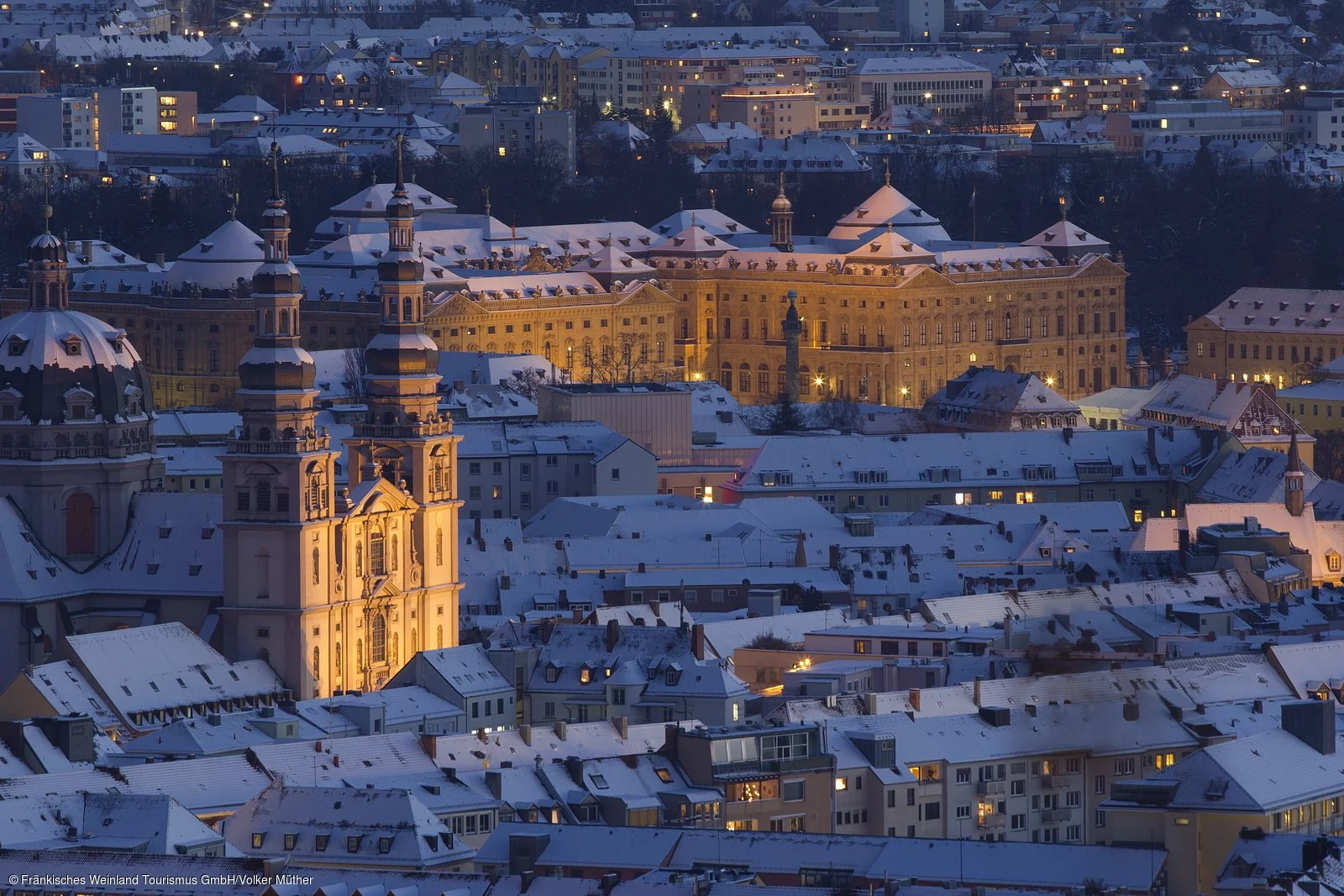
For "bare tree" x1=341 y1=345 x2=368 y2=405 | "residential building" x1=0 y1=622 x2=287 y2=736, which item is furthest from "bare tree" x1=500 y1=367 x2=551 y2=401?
"residential building" x1=0 y1=622 x2=287 y2=736

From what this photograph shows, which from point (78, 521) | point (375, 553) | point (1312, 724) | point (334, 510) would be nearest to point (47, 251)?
point (78, 521)

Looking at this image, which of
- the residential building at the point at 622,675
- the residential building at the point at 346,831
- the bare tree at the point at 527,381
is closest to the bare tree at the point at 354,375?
the bare tree at the point at 527,381

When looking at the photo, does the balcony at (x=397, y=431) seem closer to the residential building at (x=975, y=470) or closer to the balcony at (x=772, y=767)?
the balcony at (x=772, y=767)

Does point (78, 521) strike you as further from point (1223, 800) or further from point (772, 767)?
point (1223, 800)

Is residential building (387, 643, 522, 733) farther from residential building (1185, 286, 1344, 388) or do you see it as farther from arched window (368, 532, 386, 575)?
residential building (1185, 286, 1344, 388)

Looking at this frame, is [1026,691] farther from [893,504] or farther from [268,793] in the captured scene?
[893,504]
